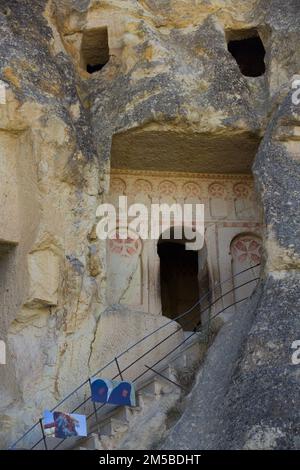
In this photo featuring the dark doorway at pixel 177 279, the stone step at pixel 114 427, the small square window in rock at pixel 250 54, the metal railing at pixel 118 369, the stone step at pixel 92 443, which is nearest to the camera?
the stone step at pixel 92 443

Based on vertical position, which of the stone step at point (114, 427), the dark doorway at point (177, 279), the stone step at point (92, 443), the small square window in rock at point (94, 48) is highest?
the small square window in rock at point (94, 48)

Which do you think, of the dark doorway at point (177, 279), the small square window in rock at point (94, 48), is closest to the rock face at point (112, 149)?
the small square window in rock at point (94, 48)

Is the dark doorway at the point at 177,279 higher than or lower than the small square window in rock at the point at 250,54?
lower

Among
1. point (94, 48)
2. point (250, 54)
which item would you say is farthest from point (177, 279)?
point (94, 48)

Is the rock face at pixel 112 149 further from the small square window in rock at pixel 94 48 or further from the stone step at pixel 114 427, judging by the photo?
the stone step at pixel 114 427

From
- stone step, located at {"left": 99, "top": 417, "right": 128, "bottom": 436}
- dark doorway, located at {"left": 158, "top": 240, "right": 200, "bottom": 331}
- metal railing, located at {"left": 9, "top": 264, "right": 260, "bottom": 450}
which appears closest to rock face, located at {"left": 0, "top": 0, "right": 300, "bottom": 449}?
metal railing, located at {"left": 9, "top": 264, "right": 260, "bottom": 450}

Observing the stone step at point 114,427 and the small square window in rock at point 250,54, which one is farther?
the small square window in rock at point 250,54

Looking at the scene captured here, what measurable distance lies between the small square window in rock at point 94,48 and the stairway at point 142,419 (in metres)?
4.52

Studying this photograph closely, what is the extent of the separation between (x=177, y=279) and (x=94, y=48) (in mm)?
4142

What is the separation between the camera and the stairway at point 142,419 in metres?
8.28

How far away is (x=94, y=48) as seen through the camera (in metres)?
11.6

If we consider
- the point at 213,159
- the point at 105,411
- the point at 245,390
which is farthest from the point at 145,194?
the point at 245,390

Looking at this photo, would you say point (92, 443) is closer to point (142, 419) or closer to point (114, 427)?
point (114, 427)

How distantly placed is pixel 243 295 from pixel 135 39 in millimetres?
3522
